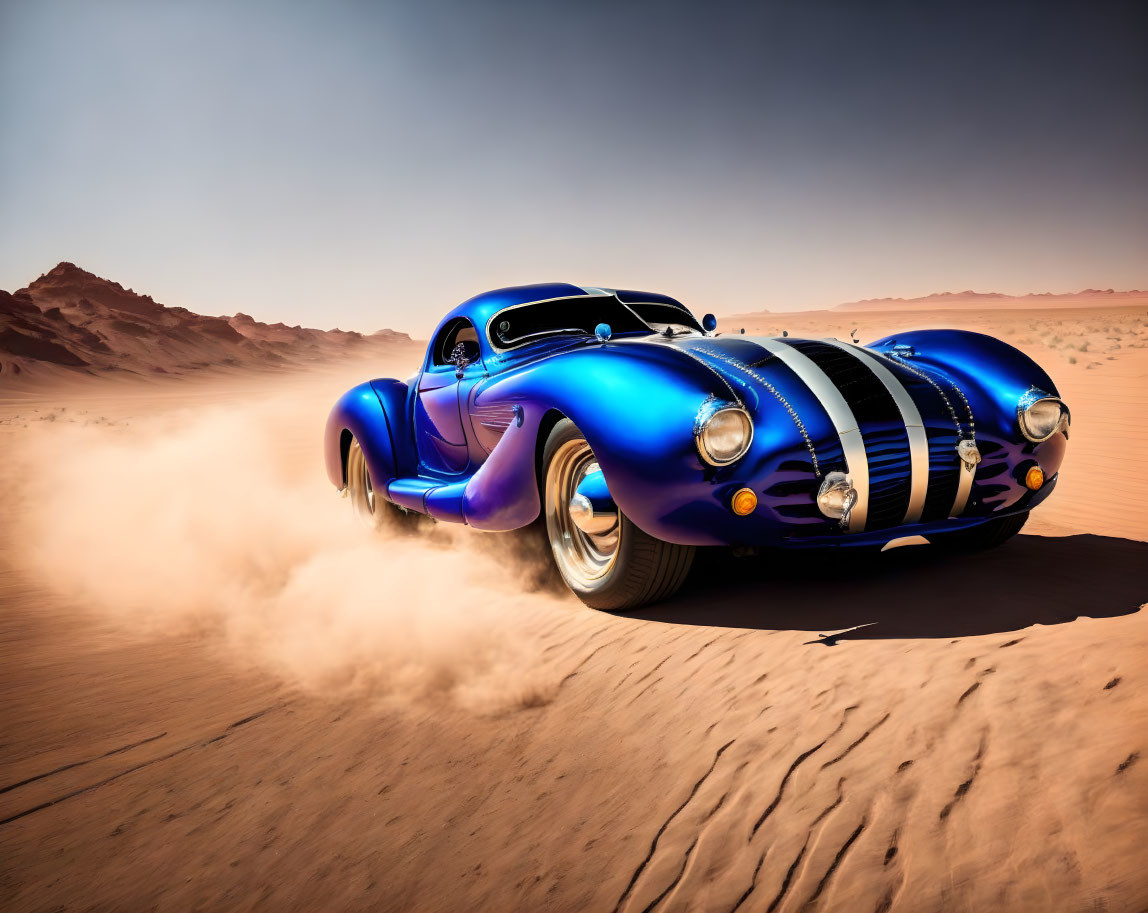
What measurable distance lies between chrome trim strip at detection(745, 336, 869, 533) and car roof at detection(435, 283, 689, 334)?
6.55ft

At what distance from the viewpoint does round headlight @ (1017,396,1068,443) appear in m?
3.75

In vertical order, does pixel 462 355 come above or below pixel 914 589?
above

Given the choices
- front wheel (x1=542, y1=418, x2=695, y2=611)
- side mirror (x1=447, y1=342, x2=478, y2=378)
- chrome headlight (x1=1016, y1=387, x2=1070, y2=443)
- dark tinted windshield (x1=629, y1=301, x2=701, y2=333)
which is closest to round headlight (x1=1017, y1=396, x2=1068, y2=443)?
chrome headlight (x1=1016, y1=387, x2=1070, y2=443)

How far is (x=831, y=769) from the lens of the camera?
2268 millimetres

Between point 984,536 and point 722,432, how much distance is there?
1937 millimetres

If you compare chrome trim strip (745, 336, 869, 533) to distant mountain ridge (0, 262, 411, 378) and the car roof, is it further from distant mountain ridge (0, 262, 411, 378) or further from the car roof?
distant mountain ridge (0, 262, 411, 378)

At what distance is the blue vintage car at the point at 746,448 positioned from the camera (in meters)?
3.23

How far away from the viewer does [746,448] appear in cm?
322

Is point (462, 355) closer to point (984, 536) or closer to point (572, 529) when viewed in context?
point (572, 529)

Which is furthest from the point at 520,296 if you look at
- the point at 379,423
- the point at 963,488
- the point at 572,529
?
the point at 963,488

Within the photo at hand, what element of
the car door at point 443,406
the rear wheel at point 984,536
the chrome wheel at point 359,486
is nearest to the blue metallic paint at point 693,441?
the car door at point 443,406

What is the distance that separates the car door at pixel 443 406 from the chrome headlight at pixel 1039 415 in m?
2.88

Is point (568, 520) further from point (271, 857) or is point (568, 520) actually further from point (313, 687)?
point (271, 857)

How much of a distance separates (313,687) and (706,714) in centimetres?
177
